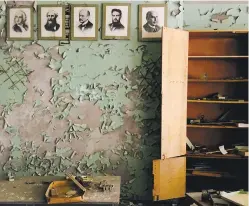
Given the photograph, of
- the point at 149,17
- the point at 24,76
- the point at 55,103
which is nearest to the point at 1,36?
the point at 24,76

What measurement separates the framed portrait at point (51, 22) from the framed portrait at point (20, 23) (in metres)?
0.10

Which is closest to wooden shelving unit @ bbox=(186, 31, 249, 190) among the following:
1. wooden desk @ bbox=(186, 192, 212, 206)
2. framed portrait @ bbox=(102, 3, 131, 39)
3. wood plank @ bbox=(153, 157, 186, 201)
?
wood plank @ bbox=(153, 157, 186, 201)

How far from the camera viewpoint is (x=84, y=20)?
3904mm

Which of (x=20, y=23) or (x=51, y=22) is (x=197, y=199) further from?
(x=20, y=23)

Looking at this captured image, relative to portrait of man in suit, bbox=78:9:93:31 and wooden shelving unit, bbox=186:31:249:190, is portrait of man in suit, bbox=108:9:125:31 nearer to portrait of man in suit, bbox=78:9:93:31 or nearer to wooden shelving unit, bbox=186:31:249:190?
portrait of man in suit, bbox=78:9:93:31

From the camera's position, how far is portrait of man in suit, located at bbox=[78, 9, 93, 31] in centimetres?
390

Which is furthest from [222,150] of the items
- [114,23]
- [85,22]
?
[85,22]

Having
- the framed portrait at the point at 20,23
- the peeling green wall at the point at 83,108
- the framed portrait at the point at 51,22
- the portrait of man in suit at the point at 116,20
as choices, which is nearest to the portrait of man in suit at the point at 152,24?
the peeling green wall at the point at 83,108

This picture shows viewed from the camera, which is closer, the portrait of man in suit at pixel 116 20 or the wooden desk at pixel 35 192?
the wooden desk at pixel 35 192

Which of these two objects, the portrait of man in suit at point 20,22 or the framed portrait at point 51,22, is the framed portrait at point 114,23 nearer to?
the framed portrait at point 51,22

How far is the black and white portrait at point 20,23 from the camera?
3.94 meters

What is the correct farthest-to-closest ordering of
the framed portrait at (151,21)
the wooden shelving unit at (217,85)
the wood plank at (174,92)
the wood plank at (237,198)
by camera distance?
1. the wooden shelving unit at (217,85)
2. the framed portrait at (151,21)
3. the wood plank at (174,92)
4. the wood plank at (237,198)

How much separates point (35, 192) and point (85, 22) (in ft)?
6.26

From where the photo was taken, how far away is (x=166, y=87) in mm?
3652
